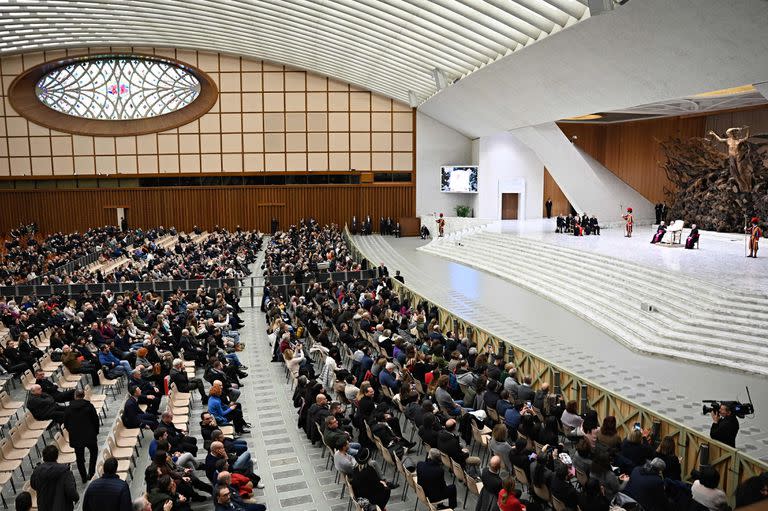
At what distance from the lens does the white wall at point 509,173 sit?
32031 millimetres

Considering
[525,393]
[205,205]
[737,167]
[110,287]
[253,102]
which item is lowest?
[525,393]

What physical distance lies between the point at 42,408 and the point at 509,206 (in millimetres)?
→ 27759

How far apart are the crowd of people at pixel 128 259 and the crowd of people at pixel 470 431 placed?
8308 mm

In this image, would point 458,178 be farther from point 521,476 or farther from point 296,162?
point 521,476

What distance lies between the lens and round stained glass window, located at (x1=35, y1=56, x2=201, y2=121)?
109ft

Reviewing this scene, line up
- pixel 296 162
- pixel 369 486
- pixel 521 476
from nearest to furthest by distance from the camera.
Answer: pixel 369 486 < pixel 521 476 < pixel 296 162

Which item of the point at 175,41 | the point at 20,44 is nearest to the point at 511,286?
the point at 175,41

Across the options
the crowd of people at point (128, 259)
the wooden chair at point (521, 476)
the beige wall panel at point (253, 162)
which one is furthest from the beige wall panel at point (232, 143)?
the wooden chair at point (521, 476)

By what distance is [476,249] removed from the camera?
24.4m

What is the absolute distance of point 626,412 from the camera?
7.45 meters

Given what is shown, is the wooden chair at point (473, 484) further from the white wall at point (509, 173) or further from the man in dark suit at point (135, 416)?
the white wall at point (509, 173)

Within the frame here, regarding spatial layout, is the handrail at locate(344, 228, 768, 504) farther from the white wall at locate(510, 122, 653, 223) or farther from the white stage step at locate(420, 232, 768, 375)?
the white wall at locate(510, 122, 653, 223)

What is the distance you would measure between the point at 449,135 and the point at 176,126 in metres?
15.4

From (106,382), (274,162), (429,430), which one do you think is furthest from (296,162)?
(429,430)
